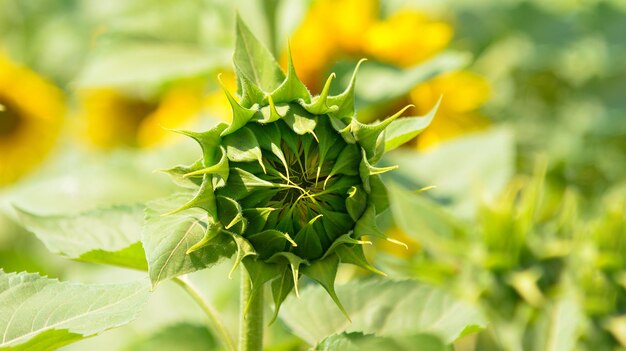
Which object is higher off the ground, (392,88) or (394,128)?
(394,128)

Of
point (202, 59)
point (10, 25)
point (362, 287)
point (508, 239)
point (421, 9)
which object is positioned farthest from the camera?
point (10, 25)

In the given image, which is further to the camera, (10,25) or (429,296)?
(10,25)

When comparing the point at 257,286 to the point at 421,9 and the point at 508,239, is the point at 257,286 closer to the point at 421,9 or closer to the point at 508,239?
the point at 508,239

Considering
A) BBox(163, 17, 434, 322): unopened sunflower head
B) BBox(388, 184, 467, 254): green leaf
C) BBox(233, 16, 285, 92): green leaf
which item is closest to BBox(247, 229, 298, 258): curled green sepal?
BBox(163, 17, 434, 322): unopened sunflower head

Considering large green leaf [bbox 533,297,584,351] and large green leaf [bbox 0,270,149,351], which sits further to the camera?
large green leaf [bbox 533,297,584,351]

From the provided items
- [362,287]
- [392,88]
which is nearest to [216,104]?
[392,88]

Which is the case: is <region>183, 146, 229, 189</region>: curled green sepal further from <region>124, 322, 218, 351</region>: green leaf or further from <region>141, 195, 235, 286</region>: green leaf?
<region>124, 322, 218, 351</region>: green leaf

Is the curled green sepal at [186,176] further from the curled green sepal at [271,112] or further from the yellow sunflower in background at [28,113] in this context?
the yellow sunflower in background at [28,113]
